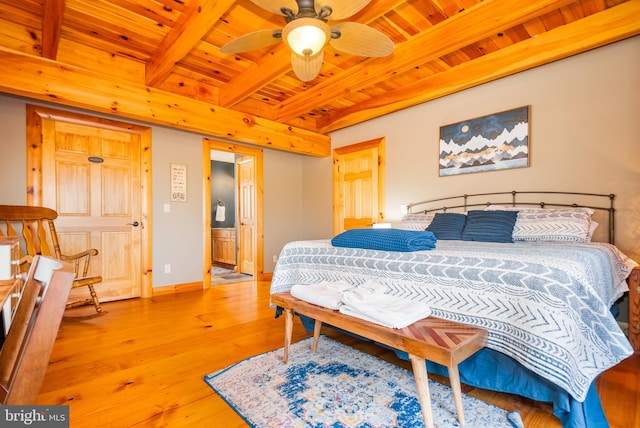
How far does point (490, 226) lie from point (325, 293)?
171 cm

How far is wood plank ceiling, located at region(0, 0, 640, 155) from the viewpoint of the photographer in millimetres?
2420

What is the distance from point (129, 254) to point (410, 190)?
3.59 m

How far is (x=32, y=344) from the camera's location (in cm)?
62

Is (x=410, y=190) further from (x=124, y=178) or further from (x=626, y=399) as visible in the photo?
(x=124, y=178)

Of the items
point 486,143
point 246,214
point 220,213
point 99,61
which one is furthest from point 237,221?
point 486,143

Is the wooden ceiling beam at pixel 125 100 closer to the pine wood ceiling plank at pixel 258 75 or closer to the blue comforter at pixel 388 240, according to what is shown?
the pine wood ceiling plank at pixel 258 75

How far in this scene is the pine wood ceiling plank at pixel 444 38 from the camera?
227 centimetres

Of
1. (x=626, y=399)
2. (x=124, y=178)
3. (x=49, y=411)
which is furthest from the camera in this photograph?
(x=124, y=178)

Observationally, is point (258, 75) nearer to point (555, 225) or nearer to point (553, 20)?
point (553, 20)

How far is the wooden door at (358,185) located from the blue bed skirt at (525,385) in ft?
9.42

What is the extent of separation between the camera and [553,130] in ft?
9.53

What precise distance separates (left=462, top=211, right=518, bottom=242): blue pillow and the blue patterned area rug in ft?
4.59

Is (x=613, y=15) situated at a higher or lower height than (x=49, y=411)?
higher

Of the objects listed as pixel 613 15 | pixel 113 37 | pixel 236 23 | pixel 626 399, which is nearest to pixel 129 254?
pixel 113 37
